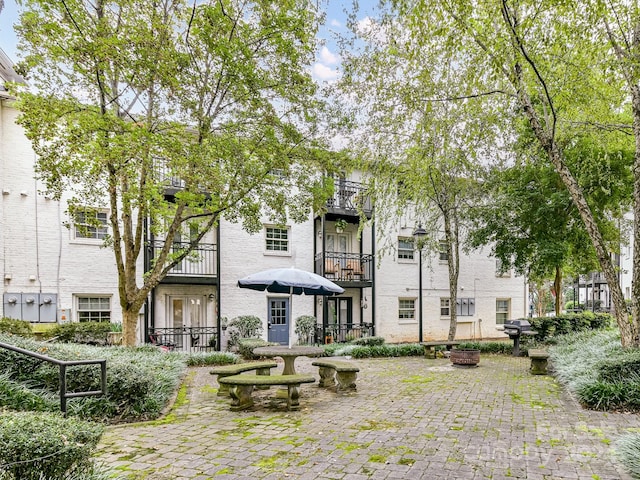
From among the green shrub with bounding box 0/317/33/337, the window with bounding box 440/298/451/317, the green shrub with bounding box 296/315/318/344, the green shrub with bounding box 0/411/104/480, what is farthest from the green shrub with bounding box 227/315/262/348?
the green shrub with bounding box 0/411/104/480

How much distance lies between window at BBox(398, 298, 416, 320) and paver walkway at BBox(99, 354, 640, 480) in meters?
10.8

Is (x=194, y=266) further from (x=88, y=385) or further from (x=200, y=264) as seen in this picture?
(x=88, y=385)

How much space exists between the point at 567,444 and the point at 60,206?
570 inches

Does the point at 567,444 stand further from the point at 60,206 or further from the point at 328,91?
the point at 60,206

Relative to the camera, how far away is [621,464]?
4.27 m

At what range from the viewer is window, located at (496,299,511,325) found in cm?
2183

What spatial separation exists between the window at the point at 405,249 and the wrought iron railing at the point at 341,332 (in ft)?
12.7

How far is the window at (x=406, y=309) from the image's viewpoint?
62.5ft

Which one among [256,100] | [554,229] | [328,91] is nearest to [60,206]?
[256,100]

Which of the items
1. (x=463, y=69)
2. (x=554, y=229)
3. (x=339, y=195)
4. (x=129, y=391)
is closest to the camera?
(x=129, y=391)

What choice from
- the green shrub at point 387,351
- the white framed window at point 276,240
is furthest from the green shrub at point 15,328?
the green shrub at point 387,351

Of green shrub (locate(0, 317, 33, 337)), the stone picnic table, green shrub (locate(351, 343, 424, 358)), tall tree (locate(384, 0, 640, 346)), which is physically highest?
tall tree (locate(384, 0, 640, 346))

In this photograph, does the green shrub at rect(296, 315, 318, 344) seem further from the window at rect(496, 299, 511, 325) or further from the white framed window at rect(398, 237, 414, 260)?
the window at rect(496, 299, 511, 325)

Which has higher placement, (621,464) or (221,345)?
(621,464)
